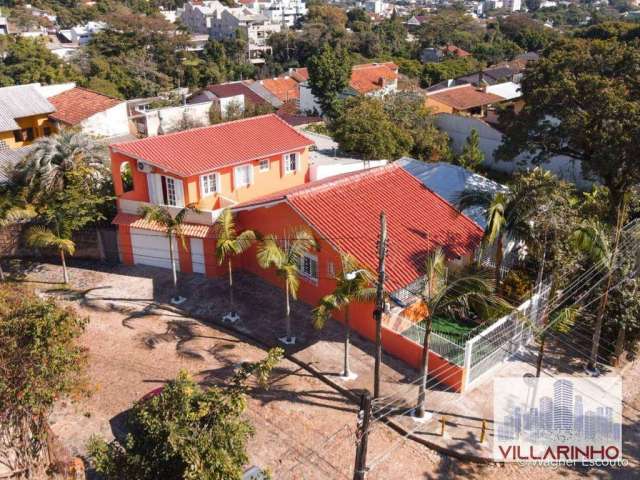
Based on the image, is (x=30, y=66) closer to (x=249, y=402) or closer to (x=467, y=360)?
(x=249, y=402)

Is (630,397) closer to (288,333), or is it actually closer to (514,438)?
(514,438)

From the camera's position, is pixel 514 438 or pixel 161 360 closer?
pixel 514 438

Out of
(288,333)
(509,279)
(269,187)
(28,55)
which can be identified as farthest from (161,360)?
(28,55)

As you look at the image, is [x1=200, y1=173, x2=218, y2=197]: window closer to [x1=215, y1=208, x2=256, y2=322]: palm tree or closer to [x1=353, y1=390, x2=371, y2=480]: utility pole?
[x1=215, y1=208, x2=256, y2=322]: palm tree

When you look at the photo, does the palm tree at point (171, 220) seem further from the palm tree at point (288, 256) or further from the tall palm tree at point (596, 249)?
the tall palm tree at point (596, 249)

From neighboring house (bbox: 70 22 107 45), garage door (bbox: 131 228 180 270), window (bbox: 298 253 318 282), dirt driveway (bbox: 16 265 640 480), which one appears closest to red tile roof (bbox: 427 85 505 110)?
garage door (bbox: 131 228 180 270)

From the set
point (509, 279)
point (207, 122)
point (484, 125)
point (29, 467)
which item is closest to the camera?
point (29, 467)

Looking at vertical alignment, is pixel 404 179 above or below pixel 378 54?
above

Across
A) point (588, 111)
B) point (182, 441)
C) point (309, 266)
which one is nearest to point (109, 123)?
point (309, 266)
